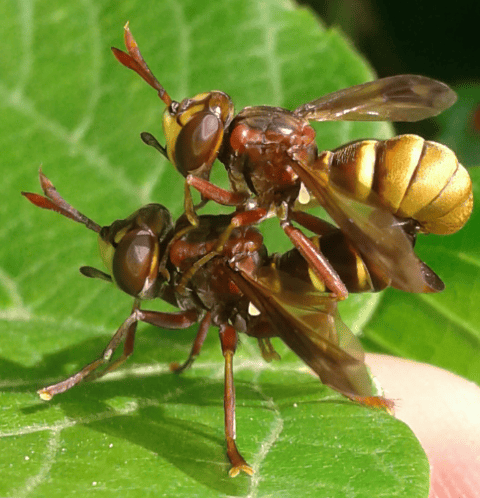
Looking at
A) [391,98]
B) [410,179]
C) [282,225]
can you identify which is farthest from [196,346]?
[391,98]

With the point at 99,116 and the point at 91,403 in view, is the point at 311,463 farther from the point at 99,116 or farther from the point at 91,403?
the point at 99,116

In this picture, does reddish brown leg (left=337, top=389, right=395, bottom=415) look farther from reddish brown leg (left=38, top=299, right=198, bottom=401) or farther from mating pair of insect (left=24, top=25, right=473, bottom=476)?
reddish brown leg (left=38, top=299, right=198, bottom=401)

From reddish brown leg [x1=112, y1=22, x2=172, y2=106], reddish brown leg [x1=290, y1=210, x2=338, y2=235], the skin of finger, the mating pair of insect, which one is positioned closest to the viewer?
the mating pair of insect

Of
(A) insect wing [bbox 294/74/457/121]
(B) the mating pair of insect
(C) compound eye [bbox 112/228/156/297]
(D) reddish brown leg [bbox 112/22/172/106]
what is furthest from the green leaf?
(D) reddish brown leg [bbox 112/22/172/106]

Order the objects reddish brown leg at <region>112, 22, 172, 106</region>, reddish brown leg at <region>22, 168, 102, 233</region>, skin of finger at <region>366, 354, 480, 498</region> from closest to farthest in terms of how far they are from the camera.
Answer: reddish brown leg at <region>112, 22, 172, 106</region>
reddish brown leg at <region>22, 168, 102, 233</region>
skin of finger at <region>366, 354, 480, 498</region>

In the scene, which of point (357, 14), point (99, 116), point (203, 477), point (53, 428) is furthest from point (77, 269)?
point (357, 14)

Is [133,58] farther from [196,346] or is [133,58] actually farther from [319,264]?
[196,346]
